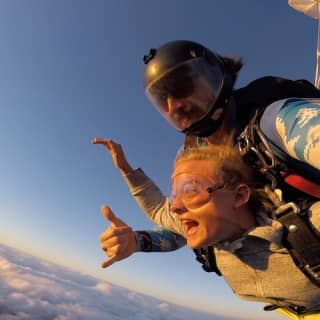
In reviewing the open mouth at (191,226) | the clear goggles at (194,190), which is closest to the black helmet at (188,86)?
the clear goggles at (194,190)

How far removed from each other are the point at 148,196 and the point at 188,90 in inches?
41.1

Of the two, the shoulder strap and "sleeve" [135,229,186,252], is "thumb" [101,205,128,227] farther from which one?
the shoulder strap

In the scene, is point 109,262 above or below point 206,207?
below

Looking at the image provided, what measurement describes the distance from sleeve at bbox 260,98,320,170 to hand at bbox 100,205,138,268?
1.25 meters

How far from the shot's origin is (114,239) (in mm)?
2354

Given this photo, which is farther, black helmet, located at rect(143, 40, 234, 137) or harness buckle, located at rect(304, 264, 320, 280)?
black helmet, located at rect(143, 40, 234, 137)

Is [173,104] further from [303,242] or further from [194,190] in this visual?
[303,242]

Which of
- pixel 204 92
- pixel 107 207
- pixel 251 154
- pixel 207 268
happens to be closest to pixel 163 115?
pixel 204 92

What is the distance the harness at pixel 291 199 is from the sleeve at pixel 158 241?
4.19ft

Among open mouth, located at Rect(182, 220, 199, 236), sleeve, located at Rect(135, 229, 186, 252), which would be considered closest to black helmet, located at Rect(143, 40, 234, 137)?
open mouth, located at Rect(182, 220, 199, 236)

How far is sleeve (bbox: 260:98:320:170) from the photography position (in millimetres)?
1360

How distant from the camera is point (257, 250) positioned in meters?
1.90

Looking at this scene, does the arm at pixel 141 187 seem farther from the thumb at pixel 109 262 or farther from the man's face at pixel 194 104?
the man's face at pixel 194 104

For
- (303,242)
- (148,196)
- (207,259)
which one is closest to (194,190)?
(207,259)
